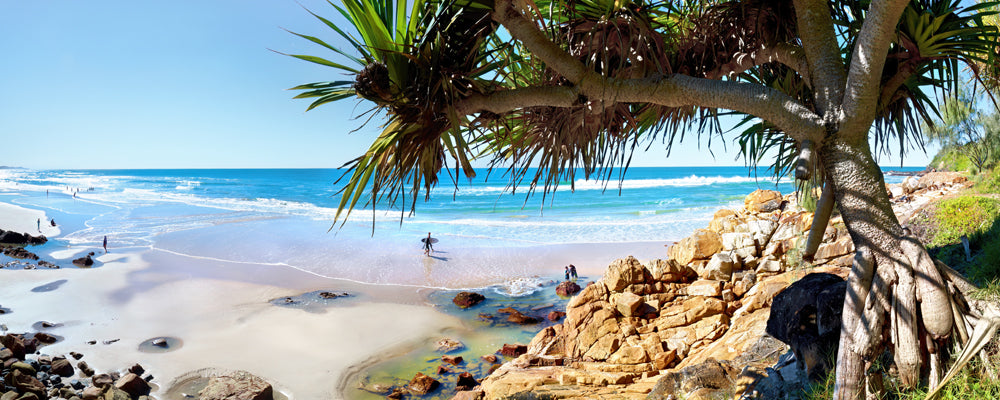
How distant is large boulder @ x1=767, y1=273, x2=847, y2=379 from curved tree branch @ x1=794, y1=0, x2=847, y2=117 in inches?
41.6

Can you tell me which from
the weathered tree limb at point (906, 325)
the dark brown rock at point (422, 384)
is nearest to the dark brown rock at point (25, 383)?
the dark brown rock at point (422, 384)

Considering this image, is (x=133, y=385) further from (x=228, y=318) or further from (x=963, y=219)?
(x=963, y=219)

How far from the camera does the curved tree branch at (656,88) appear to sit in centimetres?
222

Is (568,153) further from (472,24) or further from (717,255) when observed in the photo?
(717,255)

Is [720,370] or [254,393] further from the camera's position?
[254,393]

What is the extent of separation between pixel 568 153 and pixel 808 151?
1.52 metres

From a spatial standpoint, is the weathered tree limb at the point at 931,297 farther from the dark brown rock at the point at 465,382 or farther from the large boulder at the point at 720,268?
the dark brown rock at the point at 465,382

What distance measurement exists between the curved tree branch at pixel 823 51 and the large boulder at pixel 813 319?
106 cm

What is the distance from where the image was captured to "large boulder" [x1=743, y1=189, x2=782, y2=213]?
40.4ft

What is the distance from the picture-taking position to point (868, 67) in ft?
6.52

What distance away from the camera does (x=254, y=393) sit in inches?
270

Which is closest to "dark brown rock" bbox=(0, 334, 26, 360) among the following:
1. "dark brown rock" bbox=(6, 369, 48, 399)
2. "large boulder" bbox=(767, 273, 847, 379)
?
"dark brown rock" bbox=(6, 369, 48, 399)

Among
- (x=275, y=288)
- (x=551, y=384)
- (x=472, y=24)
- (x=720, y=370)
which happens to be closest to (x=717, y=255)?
(x=551, y=384)

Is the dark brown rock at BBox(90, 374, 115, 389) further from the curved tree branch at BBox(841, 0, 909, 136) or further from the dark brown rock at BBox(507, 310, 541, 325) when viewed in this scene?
the curved tree branch at BBox(841, 0, 909, 136)
